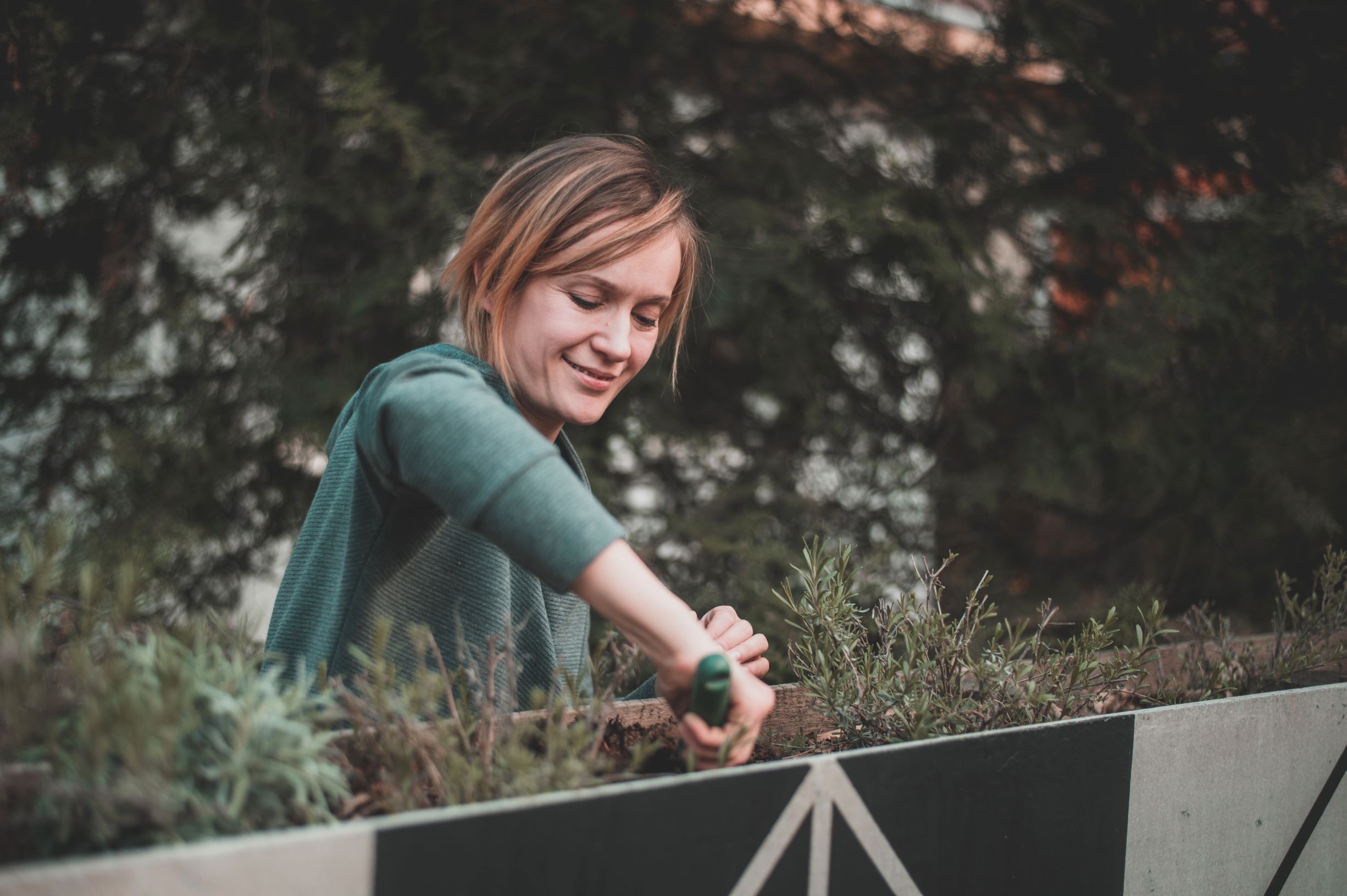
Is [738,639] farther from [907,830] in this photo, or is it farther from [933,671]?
[907,830]

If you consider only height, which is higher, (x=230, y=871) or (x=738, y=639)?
(x=230, y=871)

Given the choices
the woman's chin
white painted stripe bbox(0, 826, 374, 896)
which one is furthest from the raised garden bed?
the woman's chin

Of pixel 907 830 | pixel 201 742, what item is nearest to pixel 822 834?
pixel 907 830

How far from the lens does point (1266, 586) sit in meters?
3.27

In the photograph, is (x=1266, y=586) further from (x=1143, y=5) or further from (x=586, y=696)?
(x=586, y=696)

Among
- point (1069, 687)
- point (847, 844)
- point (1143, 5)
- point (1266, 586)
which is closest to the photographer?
point (847, 844)

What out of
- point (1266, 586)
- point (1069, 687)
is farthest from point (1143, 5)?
point (1069, 687)

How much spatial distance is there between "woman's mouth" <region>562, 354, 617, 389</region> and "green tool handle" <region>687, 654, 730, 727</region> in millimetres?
601

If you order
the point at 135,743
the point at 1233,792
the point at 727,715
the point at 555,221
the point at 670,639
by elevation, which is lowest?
the point at 1233,792

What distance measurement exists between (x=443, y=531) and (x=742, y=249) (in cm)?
186

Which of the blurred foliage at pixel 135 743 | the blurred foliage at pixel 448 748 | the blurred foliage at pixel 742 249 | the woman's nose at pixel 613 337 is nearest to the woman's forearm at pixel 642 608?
the blurred foliage at pixel 448 748

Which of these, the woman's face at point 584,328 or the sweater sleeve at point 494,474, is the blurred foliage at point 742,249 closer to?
the woman's face at point 584,328

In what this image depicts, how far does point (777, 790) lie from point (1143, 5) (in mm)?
2724

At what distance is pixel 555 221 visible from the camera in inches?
57.2
